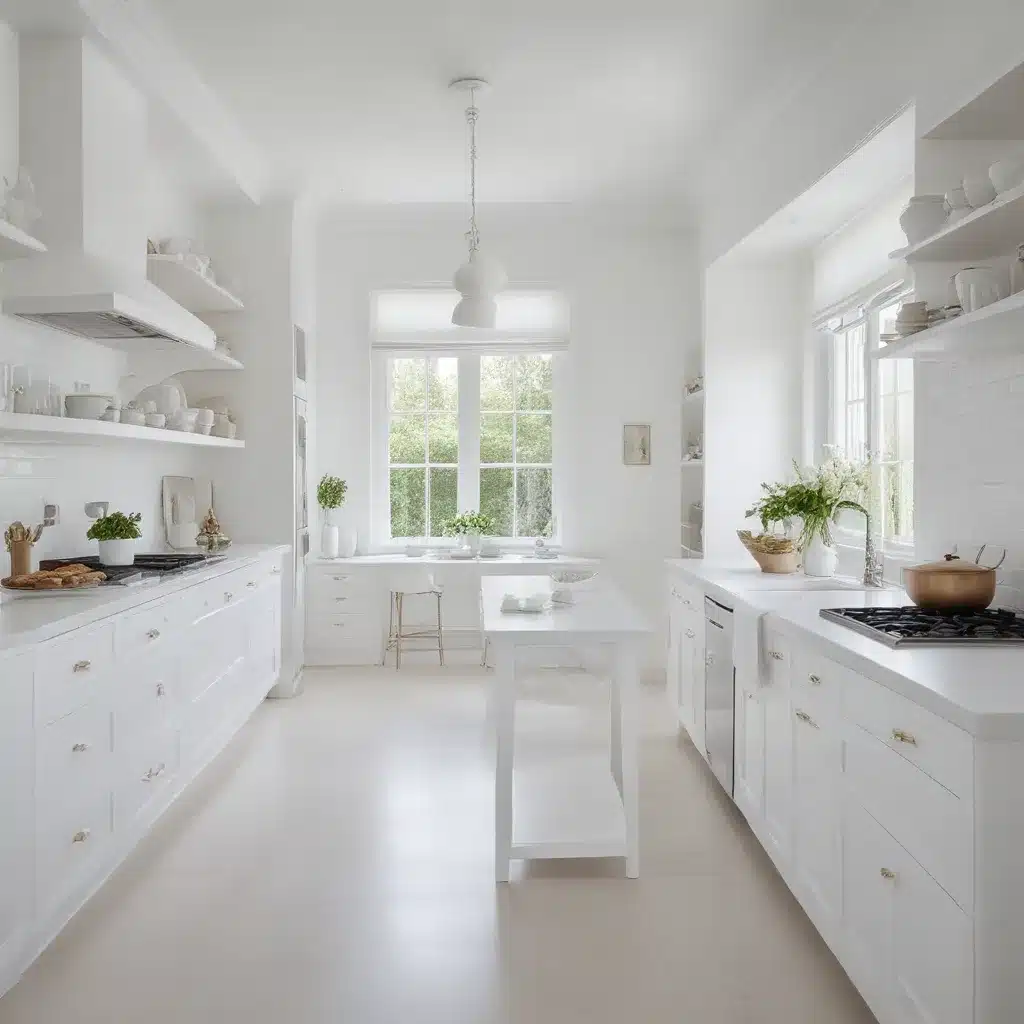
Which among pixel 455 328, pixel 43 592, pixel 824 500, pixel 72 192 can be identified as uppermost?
pixel 455 328

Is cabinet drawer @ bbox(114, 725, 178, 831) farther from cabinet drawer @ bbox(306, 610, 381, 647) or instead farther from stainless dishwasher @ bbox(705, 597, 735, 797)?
→ cabinet drawer @ bbox(306, 610, 381, 647)

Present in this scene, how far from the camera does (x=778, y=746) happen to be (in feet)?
9.61

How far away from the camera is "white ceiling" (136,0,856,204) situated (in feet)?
11.9

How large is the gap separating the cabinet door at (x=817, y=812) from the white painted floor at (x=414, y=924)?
233 millimetres

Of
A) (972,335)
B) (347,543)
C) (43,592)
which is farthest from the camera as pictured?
(347,543)

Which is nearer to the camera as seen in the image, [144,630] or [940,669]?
[940,669]

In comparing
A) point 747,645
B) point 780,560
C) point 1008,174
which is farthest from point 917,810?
point 780,560

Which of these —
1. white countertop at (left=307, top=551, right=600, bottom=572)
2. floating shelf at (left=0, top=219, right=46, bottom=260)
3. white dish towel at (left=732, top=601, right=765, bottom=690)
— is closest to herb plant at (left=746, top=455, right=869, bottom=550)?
white dish towel at (left=732, top=601, right=765, bottom=690)

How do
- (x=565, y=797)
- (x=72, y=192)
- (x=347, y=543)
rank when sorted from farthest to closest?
(x=347, y=543), (x=565, y=797), (x=72, y=192)

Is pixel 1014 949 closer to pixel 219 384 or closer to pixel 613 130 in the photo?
pixel 613 130

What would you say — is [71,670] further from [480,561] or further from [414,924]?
[480,561]

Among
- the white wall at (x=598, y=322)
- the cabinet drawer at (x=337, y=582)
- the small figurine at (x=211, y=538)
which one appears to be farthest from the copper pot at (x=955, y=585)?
the cabinet drawer at (x=337, y=582)

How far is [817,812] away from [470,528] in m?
4.29

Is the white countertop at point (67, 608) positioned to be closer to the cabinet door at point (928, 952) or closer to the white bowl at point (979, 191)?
the cabinet door at point (928, 952)
